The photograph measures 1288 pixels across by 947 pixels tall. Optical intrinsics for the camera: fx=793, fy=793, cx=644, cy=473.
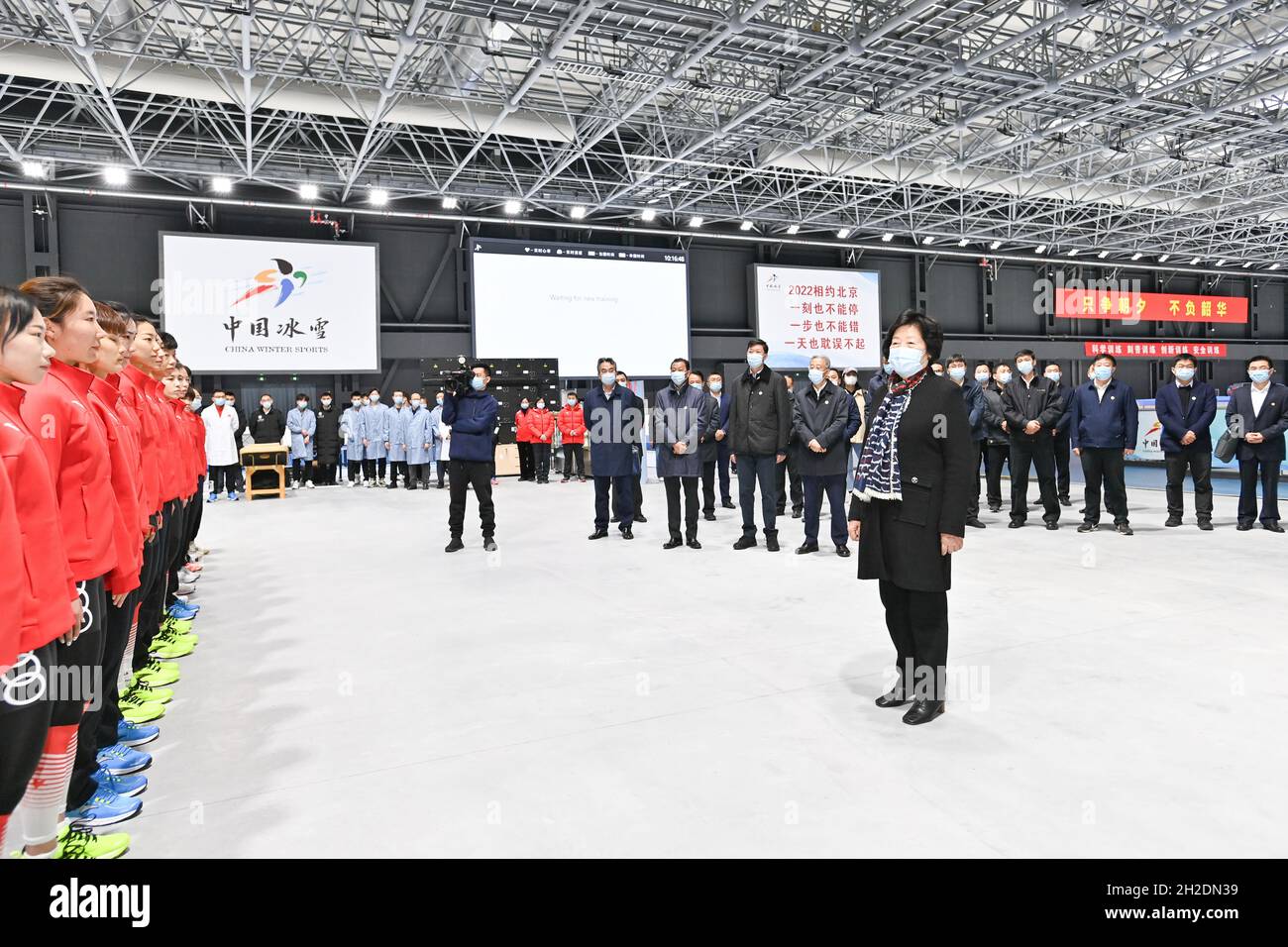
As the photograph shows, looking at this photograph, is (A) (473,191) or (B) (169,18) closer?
(B) (169,18)

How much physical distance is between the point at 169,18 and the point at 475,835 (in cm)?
972

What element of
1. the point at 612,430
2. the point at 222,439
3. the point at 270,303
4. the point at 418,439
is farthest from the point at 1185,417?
the point at 270,303

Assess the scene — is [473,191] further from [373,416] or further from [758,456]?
[758,456]

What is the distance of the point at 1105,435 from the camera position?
667 centimetres

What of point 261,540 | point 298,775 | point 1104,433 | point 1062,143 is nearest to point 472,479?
point 261,540

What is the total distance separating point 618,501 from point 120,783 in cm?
500

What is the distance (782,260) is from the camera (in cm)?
1803

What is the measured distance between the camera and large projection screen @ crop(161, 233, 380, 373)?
12.3m

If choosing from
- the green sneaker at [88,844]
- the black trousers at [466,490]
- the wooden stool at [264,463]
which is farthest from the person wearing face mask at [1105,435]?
the wooden stool at [264,463]

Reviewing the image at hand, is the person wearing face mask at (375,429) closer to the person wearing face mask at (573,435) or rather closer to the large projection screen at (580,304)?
the large projection screen at (580,304)

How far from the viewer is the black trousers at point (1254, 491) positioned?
648 centimetres

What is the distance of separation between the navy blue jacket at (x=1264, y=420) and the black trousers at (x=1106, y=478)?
1031 millimetres

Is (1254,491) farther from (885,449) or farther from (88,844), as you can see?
(88,844)

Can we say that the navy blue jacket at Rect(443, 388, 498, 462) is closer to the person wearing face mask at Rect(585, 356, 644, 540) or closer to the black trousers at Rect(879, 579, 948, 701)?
the person wearing face mask at Rect(585, 356, 644, 540)
